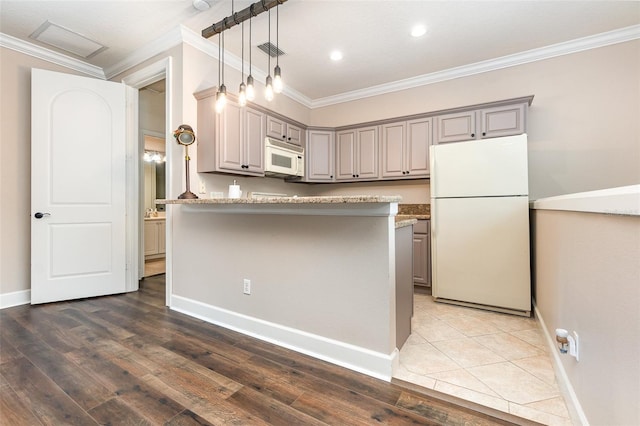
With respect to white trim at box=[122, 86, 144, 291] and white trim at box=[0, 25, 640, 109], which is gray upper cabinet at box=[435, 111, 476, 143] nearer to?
white trim at box=[0, 25, 640, 109]

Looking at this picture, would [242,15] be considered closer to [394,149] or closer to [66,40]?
[66,40]

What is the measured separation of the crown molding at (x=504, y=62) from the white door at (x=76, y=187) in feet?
9.93

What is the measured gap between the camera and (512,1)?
234cm

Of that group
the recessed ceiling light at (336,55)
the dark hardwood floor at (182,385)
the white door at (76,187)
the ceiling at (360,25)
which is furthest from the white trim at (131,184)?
Answer: the recessed ceiling light at (336,55)

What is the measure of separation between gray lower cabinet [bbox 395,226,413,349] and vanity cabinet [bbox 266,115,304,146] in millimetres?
2122

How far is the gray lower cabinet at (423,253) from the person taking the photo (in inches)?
130

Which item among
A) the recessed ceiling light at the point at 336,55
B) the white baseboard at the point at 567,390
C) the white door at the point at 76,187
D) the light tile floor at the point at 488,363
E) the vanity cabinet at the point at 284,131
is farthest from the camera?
the vanity cabinet at the point at 284,131

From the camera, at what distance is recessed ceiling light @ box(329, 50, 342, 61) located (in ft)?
10.2

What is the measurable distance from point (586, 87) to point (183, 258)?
443 cm

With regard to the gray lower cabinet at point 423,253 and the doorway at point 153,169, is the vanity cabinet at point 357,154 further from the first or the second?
the doorway at point 153,169

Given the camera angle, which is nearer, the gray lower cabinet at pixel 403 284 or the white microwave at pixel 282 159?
the gray lower cabinet at pixel 403 284

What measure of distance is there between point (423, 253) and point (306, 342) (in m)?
1.95

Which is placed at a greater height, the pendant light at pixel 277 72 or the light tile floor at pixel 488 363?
the pendant light at pixel 277 72

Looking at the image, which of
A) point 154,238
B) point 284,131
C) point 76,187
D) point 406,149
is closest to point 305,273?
point 284,131
